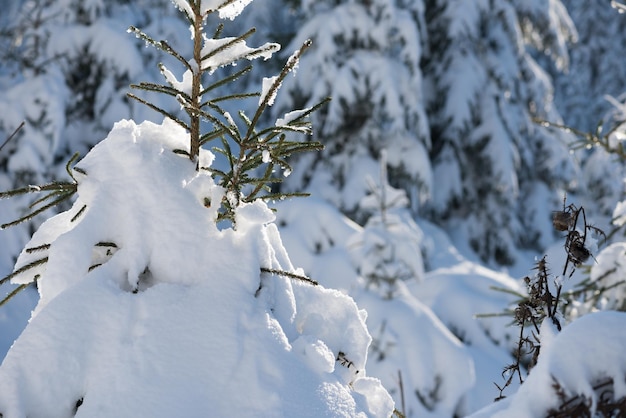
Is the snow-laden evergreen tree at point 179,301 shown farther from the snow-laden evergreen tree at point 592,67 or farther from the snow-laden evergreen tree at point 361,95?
the snow-laden evergreen tree at point 592,67

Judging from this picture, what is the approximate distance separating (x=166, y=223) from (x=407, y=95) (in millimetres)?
8793

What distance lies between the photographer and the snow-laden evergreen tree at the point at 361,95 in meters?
9.40

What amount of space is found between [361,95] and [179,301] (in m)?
8.69

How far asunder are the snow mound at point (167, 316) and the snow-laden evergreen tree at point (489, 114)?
33.1 ft

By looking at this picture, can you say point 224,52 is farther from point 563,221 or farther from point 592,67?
point 592,67

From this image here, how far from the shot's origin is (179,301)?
123 centimetres

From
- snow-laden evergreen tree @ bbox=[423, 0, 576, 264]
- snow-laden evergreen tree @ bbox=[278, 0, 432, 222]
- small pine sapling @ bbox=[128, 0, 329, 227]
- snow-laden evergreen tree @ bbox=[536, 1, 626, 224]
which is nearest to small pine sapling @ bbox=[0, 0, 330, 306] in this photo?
small pine sapling @ bbox=[128, 0, 329, 227]

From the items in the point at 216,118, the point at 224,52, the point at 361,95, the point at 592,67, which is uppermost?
the point at 592,67

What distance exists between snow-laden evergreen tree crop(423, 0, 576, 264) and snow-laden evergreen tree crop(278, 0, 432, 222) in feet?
5.24

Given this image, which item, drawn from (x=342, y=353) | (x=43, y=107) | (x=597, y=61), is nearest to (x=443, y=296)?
(x=43, y=107)

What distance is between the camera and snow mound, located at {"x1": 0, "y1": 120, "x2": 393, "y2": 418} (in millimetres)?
1101

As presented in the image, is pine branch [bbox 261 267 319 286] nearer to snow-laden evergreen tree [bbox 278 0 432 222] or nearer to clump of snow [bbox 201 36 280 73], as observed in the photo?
clump of snow [bbox 201 36 280 73]

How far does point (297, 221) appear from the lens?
751cm

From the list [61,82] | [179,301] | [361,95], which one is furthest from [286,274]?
[361,95]
